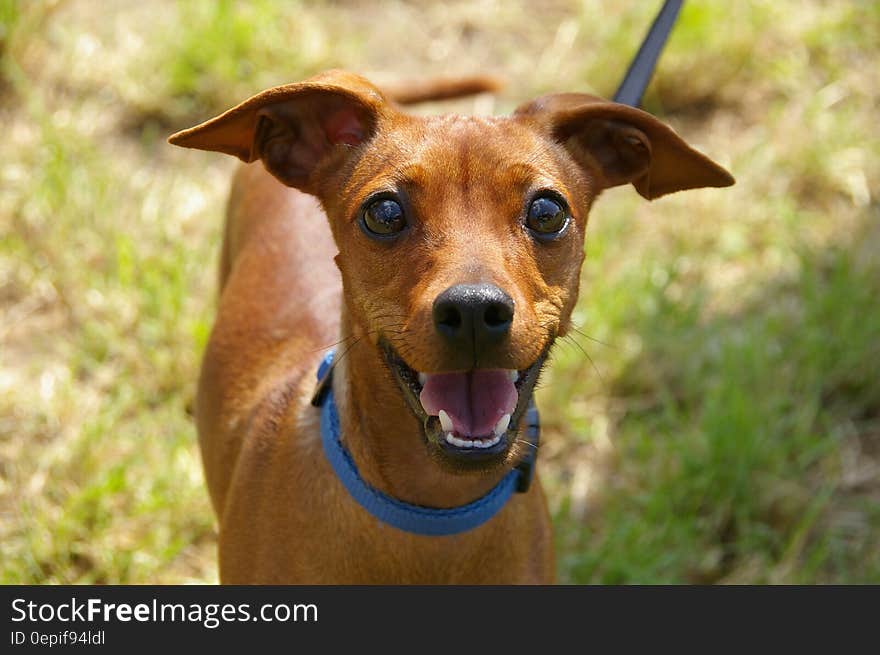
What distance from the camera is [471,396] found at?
2613 millimetres

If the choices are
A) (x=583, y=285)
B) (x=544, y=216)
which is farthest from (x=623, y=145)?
(x=583, y=285)

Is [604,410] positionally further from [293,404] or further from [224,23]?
[224,23]

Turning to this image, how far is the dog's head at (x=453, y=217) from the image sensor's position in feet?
8.20

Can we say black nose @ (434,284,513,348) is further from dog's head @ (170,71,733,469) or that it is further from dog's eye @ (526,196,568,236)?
dog's eye @ (526,196,568,236)

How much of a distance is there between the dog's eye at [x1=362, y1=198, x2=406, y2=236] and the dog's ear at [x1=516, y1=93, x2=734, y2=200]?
0.47 metres

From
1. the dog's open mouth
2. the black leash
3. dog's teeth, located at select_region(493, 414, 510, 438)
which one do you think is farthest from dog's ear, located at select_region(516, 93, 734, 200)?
dog's teeth, located at select_region(493, 414, 510, 438)

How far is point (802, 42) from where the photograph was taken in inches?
237

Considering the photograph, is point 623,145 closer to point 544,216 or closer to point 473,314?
point 544,216

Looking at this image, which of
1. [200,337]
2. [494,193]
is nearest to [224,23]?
[200,337]

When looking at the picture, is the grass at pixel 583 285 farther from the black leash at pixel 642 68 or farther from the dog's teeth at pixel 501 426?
the dog's teeth at pixel 501 426

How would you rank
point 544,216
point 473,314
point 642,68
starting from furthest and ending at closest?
point 642,68
point 544,216
point 473,314

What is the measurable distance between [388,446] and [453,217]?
1.80ft

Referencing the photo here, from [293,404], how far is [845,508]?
7.19 ft

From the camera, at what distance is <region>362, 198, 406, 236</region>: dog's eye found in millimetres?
2646
